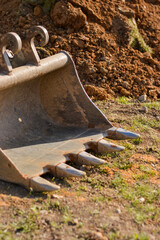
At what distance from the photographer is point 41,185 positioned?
2.60m

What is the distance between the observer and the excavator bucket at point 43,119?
290 cm

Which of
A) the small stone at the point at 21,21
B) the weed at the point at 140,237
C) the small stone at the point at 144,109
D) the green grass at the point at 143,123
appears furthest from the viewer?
the small stone at the point at 21,21

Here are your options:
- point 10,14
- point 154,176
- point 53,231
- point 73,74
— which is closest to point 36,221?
point 53,231

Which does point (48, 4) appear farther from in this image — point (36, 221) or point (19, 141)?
point (36, 221)

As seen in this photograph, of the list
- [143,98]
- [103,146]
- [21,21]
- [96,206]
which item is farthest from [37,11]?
[96,206]

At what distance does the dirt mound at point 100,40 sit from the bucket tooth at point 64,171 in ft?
9.47

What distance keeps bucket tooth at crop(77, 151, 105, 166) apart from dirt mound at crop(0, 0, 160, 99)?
261 centimetres

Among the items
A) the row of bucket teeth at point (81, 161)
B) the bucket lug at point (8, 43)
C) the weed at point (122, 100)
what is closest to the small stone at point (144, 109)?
the weed at point (122, 100)

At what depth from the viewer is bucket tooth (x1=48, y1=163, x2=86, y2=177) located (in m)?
2.77

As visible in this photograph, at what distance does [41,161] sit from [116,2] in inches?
187

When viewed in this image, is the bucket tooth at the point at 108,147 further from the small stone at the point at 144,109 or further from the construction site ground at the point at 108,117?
the small stone at the point at 144,109

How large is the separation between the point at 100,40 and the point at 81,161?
348 cm

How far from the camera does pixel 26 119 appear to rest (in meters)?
3.75

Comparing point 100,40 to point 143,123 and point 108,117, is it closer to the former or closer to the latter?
point 108,117
